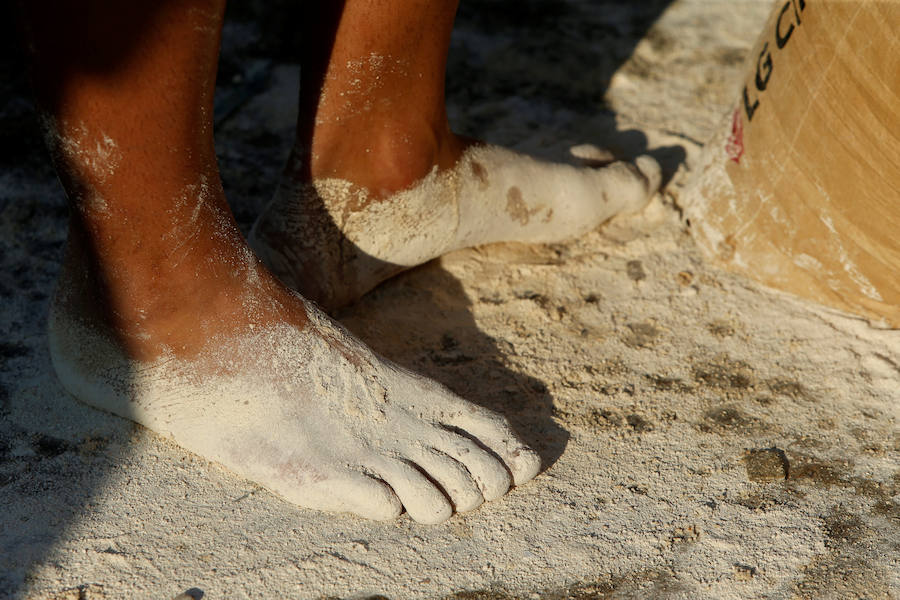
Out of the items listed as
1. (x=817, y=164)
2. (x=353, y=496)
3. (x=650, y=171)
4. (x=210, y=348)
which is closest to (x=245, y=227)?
→ (x=210, y=348)

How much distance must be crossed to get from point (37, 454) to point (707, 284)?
4.10 feet

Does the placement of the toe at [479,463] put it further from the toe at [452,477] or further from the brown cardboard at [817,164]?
the brown cardboard at [817,164]

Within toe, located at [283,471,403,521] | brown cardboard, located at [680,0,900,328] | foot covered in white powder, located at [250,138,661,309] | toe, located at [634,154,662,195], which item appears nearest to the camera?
toe, located at [283,471,403,521]

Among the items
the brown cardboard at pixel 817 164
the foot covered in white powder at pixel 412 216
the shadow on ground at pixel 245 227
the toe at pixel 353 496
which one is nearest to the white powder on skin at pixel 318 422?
the toe at pixel 353 496

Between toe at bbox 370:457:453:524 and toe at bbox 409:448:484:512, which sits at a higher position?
toe at bbox 409:448:484:512

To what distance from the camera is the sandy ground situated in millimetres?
1246

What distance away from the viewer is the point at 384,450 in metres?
1.36

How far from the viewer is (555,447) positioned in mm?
1453

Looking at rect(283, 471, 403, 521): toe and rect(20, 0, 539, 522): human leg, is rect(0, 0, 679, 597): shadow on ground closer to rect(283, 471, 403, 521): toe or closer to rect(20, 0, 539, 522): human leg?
rect(20, 0, 539, 522): human leg

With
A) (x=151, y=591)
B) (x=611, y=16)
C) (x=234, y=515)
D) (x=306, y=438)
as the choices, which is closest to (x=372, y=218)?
(x=306, y=438)

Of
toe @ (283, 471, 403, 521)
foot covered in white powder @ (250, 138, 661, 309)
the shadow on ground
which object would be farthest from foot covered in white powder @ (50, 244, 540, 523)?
foot covered in white powder @ (250, 138, 661, 309)

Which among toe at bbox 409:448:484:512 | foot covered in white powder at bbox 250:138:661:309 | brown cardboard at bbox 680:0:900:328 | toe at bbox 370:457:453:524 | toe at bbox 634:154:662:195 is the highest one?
brown cardboard at bbox 680:0:900:328

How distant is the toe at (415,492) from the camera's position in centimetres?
132

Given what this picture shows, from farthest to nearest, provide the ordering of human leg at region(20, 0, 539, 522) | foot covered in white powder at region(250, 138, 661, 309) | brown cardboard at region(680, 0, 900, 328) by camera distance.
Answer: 1. foot covered in white powder at region(250, 138, 661, 309)
2. brown cardboard at region(680, 0, 900, 328)
3. human leg at region(20, 0, 539, 522)
